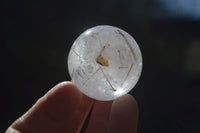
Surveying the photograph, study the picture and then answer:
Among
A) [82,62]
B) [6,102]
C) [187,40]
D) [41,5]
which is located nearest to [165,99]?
[187,40]

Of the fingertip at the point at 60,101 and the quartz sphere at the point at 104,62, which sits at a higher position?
the quartz sphere at the point at 104,62

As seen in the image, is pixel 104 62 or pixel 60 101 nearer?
pixel 104 62

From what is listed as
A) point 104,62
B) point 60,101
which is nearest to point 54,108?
point 60,101

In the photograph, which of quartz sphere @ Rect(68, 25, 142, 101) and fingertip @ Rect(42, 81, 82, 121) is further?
fingertip @ Rect(42, 81, 82, 121)

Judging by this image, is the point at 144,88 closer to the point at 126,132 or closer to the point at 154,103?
the point at 154,103

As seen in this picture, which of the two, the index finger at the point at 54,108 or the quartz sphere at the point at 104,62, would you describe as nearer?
the quartz sphere at the point at 104,62

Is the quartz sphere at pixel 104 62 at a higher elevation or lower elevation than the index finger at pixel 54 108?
higher

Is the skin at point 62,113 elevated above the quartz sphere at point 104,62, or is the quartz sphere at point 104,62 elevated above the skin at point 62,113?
the quartz sphere at point 104,62

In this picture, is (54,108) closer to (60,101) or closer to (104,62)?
(60,101)
